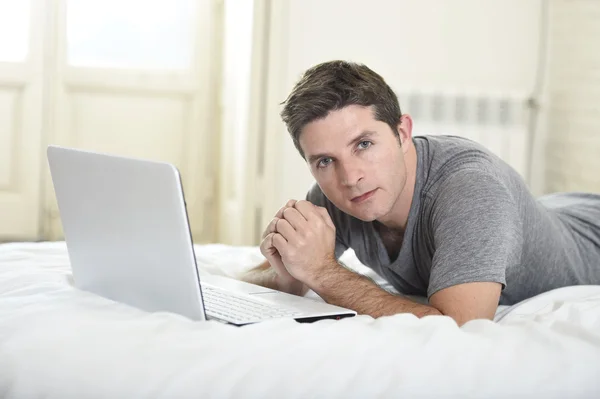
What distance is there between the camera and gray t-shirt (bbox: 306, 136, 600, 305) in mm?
1398

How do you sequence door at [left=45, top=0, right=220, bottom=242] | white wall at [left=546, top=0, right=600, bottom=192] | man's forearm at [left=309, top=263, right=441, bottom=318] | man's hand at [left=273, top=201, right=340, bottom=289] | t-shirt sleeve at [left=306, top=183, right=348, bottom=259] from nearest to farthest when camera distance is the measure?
man's forearm at [left=309, top=263, right=441, bottom=318] < man's hand at [left=273, top=201, right=340, bottom=289] < t-shirt sleeve at [left=306, top=183, right=348, bottom=259] < white wall at [left=546, top=0, right=600, bottom=192] < door at [left=45, top=0, right=220, bottom=242]

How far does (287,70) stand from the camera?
145 inches

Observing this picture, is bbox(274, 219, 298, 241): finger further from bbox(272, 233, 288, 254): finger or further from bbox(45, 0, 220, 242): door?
bbox(45, 0, 220, 242): door

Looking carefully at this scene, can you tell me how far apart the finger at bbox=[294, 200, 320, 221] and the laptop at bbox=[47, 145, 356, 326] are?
158 mm

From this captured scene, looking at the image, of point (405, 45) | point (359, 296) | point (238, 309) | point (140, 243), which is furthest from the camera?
point (405, 45)

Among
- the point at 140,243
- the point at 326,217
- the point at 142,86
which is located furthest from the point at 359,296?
the point at 142,86

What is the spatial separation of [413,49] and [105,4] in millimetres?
1659

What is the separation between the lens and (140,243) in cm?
121

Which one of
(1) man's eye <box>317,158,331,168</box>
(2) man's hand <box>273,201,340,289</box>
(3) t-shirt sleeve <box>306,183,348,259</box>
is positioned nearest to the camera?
(2) man's hand <box>273,201,340,289</box>

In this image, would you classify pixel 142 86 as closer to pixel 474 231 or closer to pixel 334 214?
pixel 334 214

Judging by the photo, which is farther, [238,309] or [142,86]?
[142,86]

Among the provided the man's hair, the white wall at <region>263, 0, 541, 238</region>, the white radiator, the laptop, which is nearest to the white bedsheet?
the laptop

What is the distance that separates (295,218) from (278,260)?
12 centimetres

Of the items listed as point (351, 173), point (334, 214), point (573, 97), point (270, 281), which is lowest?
point (270, 281)
